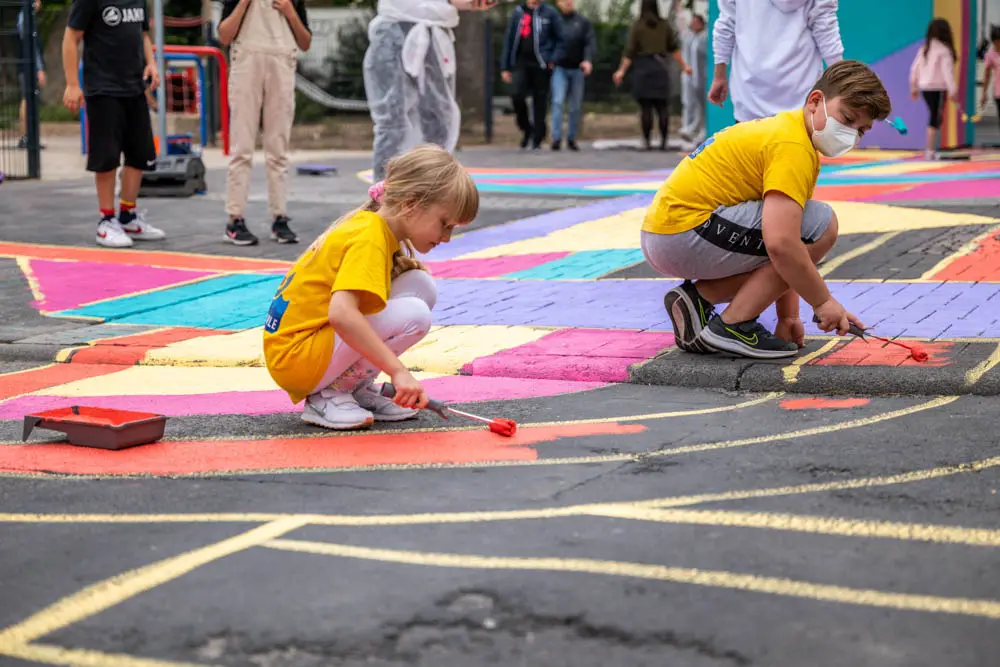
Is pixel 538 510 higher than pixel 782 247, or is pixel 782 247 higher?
pixel 782 247

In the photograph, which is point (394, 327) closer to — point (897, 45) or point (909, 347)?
point (909, 347)

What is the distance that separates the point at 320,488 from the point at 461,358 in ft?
6.22

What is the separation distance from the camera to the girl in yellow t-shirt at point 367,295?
4.38m

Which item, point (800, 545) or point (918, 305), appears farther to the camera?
point (918, 305)

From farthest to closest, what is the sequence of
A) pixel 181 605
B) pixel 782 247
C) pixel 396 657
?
pixel 782 247 < pixel 181 605 < pixel 396 657

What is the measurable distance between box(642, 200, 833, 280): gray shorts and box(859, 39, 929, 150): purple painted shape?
481 inches

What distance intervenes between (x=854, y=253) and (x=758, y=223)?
2.71 m

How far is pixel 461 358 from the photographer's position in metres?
5.80

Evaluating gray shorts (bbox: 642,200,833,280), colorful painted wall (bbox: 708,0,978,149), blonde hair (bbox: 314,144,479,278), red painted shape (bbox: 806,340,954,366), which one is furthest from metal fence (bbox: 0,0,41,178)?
red painted shape (bbox: 806,340,954,366)

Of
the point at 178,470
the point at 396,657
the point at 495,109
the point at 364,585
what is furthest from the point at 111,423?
the point at 495,109

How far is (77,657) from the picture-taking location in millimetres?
2777

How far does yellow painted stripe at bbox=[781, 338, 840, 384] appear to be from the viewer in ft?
17.0

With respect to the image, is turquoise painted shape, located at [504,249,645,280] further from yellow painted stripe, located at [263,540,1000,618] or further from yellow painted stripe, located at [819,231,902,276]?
yellow painted stripe, located at [263,540,1000,618]

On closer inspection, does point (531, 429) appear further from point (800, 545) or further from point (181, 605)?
point (181, 605)
